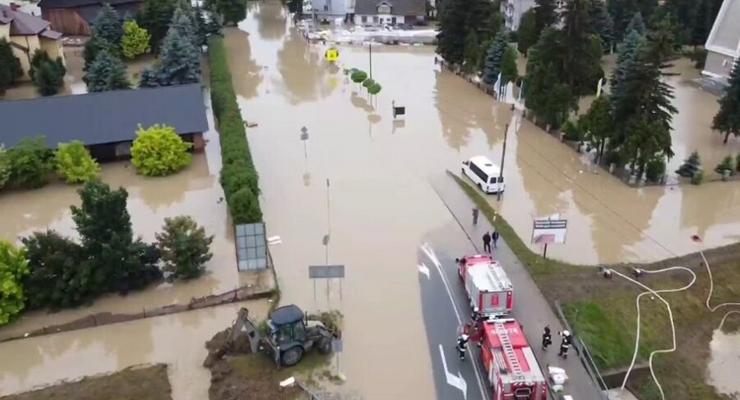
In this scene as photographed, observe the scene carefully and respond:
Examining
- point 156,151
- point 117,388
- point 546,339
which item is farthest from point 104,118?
point 546,339

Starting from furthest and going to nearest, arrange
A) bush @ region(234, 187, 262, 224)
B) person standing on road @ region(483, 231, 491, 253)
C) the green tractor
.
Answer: person standing on road @ region(483, 231, 491, 253), bush @ region(234, 187, 262, 224), the green tractor

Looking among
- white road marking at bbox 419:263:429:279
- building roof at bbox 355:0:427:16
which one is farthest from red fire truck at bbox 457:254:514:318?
building roof at bbox 355:0:427:16

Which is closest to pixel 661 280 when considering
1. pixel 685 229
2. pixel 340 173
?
pixel 685 229

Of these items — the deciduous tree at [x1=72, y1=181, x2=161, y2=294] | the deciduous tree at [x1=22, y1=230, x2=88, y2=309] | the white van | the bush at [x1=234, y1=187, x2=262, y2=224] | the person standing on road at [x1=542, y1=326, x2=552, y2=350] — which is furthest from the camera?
the white van

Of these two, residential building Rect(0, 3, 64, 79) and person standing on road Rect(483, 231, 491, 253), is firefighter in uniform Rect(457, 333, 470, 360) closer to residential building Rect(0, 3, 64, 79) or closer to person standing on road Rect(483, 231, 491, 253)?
person standing on road Rect(483, 231, 491, 253)

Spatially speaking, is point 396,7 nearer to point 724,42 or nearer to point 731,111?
point 724,42
